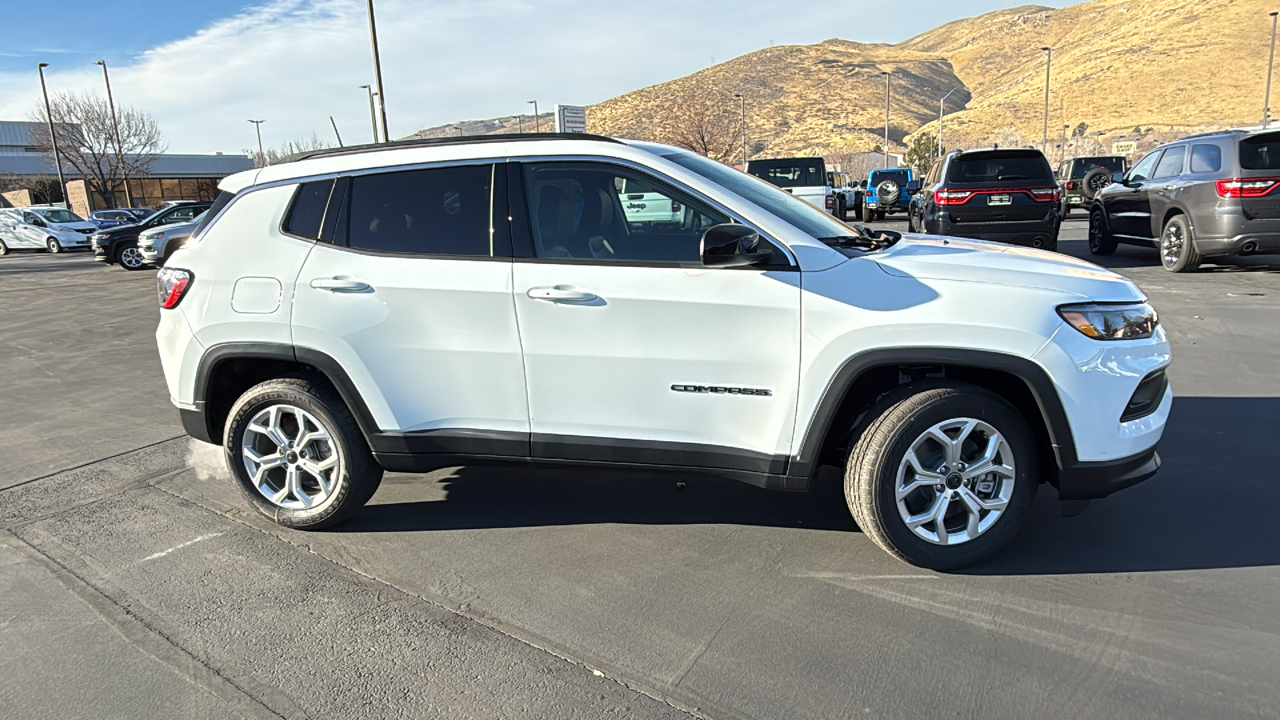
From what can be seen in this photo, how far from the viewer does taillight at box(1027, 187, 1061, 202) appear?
11.6 meters

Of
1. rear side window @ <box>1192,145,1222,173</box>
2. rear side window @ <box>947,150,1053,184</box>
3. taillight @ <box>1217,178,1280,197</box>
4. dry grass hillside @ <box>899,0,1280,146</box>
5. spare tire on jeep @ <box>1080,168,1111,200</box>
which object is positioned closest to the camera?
taillight @ <box>1217,178,1280,197</box>

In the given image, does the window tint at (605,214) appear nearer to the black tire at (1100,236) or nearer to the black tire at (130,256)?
the black tire at (1100,236)

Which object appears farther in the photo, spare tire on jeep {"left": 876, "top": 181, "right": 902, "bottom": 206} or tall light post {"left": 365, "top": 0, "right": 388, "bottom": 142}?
spare tire on jeep {"left": 876, "top": 181, "right": 902, "bottom": 206}

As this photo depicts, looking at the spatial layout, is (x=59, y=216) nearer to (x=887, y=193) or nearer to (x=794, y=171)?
(x=794, y=171)

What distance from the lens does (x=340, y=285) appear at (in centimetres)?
372

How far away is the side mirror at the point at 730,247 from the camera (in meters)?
3.16

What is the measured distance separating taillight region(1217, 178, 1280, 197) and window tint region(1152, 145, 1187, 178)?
1051 millimetres

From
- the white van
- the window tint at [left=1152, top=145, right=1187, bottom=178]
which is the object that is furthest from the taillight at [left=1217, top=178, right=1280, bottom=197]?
the white van

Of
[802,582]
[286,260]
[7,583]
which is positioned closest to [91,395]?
[7,583]

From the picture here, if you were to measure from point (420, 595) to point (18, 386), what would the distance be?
255 inches

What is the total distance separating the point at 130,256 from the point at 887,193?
2178 cm

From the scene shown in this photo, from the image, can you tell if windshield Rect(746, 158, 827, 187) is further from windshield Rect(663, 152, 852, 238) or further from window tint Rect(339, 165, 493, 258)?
window tint Rect(339, 165, 493, 258)

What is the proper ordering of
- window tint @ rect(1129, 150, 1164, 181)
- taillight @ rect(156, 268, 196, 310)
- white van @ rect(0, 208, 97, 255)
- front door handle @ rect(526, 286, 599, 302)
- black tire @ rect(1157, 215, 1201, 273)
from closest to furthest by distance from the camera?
front door handle @ rect(526, 286, 599, 302) < taillight @ rect(156, 268, 196, 310) < black tire @ rect(1157, 215, 1201, 273) < window tint @ rect(1129, 150, 1164, 181) < white van @ rect(0, 208, 97, 255)

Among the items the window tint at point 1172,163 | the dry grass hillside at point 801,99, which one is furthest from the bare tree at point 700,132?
the window tint at point 1172,163
